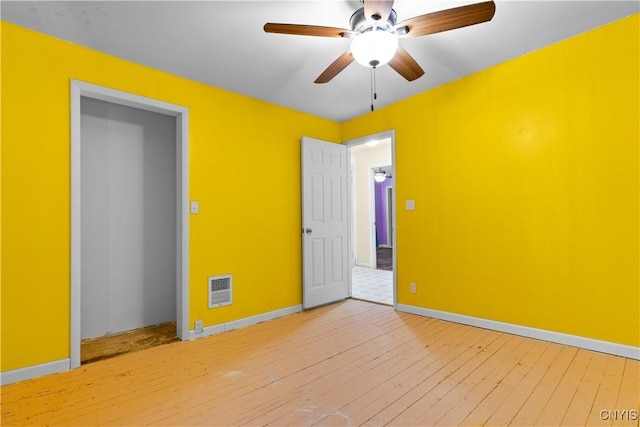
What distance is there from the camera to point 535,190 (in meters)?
2.68

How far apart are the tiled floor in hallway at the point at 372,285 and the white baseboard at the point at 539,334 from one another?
720 millimetres

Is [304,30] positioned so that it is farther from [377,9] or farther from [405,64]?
[405,64]

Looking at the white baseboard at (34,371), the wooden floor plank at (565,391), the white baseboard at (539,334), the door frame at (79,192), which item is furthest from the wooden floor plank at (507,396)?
the white baseboard at (34,371)

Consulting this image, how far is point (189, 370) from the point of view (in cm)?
227

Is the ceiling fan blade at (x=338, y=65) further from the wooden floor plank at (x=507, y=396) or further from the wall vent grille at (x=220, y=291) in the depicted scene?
the wooden floor plank at (x=507, y=396)

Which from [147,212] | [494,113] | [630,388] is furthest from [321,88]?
[630,388]

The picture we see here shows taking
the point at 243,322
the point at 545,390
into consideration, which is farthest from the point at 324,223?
the point at 545,390

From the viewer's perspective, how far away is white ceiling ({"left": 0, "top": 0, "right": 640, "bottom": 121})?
6.68ft

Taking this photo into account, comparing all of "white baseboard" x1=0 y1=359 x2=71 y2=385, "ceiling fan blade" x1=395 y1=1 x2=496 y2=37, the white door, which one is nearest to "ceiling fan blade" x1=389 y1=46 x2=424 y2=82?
"ceiling fan blade" x1=395 y1=1 x2=496 y2=37

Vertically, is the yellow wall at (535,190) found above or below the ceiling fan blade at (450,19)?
below

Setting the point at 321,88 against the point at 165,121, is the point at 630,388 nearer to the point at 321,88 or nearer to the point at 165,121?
the point at 321,88

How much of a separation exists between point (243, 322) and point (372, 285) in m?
2.41

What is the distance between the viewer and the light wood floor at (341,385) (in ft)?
5.63

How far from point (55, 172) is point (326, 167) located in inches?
106
